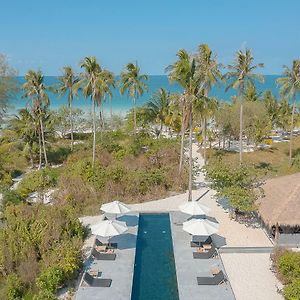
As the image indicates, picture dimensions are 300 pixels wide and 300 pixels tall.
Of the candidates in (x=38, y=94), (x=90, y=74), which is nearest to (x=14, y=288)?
(x=90, y=74)

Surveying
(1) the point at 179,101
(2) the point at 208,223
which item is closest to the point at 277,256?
(2) the point at 208,223

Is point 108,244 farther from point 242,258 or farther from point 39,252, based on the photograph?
point 242,258

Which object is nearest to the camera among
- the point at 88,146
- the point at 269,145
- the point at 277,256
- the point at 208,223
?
the point at 277,256

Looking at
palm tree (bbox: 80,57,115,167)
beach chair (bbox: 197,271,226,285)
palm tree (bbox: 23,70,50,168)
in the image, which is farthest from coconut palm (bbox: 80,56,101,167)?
beach chair (bbox: 197,271,226,285)

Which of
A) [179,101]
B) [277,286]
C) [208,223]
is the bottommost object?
[277,286]

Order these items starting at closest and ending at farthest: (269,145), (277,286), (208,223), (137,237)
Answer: (277,286) → (208,223) → (137,237) → (269,145)

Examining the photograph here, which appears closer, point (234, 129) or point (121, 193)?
point (121, 193)

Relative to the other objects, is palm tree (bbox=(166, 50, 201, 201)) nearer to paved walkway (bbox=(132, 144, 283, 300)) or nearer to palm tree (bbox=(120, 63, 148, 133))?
paved walkway (bbox=(132, 144, 283, 300))

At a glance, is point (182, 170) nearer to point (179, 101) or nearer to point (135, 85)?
point (179, 101)
